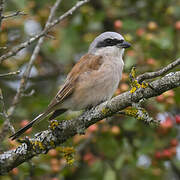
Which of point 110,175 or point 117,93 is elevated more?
point 117,93

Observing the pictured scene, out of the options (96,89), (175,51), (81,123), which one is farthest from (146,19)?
(81,123)

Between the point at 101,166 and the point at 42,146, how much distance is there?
143 centimetres

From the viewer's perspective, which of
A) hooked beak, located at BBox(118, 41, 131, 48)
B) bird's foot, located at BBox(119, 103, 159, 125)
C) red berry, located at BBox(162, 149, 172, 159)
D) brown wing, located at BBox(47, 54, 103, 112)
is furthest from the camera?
red berry, located at BBox(162, 149, 172, 159)

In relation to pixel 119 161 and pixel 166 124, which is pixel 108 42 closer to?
pixel 166 124

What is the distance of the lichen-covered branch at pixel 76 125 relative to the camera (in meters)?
2.21

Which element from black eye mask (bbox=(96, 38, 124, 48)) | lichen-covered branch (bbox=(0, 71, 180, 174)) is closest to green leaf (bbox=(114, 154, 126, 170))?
lichen-covered branch (bbox=(0, 71, 180, 174))

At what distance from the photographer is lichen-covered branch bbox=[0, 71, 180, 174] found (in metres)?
2.21

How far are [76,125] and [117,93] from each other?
1.12 m

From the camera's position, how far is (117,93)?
3.76m

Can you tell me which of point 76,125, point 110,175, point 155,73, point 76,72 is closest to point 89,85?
point 76,72

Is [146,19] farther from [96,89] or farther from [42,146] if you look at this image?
[42,146]

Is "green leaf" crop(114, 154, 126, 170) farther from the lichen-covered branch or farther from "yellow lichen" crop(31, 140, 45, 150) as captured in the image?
"yellow lichen" crop(31, 140, 45, 150)

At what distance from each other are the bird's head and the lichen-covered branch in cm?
129

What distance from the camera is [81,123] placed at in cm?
269
